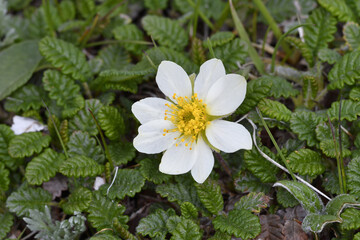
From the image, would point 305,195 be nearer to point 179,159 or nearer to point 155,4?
point 179,159

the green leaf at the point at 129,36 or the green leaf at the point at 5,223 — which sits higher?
the green leaf at the point at 129,36

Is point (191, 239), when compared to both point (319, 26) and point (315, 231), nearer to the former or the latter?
point (315, 231)

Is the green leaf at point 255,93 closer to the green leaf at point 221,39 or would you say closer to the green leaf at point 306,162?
the green leaf at point 306,162


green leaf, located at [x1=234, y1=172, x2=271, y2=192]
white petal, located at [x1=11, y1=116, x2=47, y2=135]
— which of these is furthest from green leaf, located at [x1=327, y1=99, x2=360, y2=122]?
white petal, located at [x1=11, y1=116, x2=47, y2=135]

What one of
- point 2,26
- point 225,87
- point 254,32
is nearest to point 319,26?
point 254,32

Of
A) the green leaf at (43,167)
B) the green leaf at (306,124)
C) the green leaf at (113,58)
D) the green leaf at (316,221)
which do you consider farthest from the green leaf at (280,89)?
the green leaf at (43,167)

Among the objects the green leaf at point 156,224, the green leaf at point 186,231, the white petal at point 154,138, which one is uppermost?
the white petal at point 154,138
